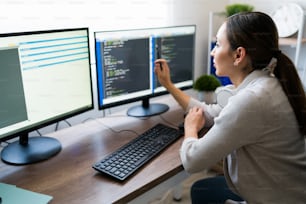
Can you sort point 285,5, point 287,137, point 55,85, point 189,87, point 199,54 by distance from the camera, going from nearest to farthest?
point 287,137 → point 55,85 → point 189,87 → point 285,5 → point 199,54

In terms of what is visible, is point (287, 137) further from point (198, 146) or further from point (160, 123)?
point (160, 123)

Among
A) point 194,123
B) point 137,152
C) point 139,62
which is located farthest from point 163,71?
point 137,152

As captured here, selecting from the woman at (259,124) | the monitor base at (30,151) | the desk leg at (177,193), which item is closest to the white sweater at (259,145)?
the woman at (259,124)

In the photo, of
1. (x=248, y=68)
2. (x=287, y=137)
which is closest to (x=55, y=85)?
(x=248, y=68)

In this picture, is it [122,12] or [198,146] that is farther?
[122,12]

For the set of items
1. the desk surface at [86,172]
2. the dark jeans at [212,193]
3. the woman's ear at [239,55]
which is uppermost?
the woman's ear at [239,55]

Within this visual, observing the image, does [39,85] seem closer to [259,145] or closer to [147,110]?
[147,110]

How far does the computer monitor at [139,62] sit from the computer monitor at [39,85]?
3.9 inches

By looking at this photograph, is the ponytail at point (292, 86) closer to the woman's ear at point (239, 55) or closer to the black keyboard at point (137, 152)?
the woman's ear at point (239, 55)

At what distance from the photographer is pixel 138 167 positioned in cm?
101

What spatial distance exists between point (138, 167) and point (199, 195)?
356 mm

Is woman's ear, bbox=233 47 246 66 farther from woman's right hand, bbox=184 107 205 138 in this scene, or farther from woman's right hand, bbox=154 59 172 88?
woman's right hand, bbox=154 59 172 88

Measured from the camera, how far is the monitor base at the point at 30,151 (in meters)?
1.08

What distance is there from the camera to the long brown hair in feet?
2.97
